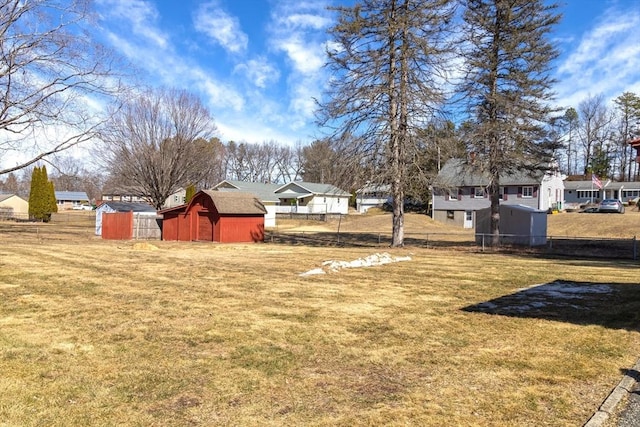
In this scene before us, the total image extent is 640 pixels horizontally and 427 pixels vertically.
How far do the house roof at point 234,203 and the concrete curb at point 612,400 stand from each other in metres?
28.8

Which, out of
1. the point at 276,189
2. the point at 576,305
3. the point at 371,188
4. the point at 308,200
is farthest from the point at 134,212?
the point at 576,305

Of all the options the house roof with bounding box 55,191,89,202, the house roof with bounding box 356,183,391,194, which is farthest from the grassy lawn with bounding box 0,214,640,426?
the house roof with bounding box 55,191,89,202

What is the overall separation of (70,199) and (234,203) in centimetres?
→ 10053

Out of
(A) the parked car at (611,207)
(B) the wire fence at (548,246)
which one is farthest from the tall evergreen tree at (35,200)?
(A) the parked car at (611,207)

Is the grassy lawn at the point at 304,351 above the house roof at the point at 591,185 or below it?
below

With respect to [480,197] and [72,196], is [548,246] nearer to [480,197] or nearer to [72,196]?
[480,197]

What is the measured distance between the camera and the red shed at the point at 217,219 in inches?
1283

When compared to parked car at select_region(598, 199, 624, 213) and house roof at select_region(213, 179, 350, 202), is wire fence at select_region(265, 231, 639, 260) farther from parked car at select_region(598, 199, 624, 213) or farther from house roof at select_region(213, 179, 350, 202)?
house roof at select_region(213, 179, 350, 202)

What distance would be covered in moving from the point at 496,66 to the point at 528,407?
24.1 meters

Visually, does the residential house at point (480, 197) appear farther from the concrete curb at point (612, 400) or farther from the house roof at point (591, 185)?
the concrete curb at point (612, 400)

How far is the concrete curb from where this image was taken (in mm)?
4298

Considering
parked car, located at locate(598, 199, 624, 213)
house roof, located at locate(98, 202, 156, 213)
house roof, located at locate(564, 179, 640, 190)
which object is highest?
house roof, located at locate(564, 179, 640, 190)

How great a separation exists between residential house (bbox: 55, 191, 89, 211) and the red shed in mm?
93035

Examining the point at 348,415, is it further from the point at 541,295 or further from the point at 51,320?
the point at 541,295
